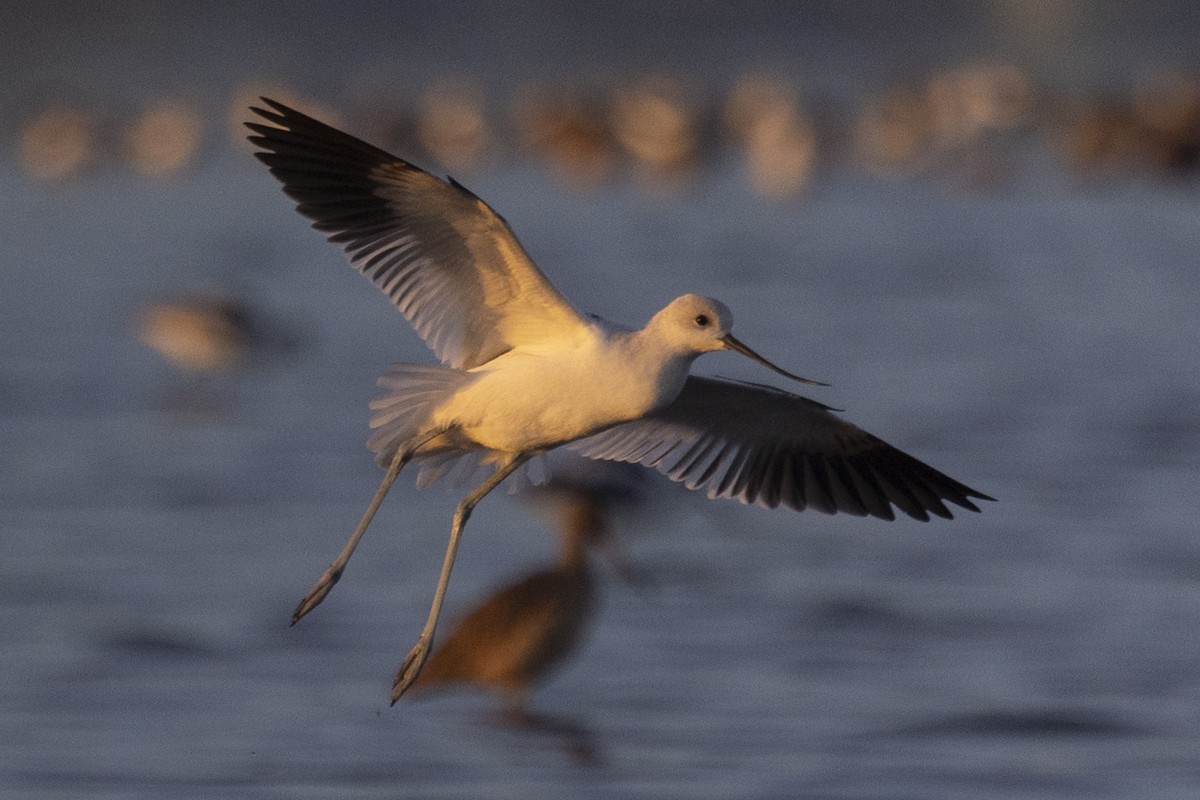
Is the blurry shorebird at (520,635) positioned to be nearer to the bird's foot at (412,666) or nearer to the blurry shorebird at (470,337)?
the blurry shorebird at (470,337)

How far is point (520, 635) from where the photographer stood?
792cm

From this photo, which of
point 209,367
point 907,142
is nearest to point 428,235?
point 209,367

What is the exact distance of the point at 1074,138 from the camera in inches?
1037

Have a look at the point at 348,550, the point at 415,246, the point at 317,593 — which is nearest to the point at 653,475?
the point at 348,550

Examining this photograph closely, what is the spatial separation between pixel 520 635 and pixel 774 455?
1160 millimetres

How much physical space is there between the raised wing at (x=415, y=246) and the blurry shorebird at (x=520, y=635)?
61.5 inches

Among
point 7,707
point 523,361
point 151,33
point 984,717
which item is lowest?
point 7,707

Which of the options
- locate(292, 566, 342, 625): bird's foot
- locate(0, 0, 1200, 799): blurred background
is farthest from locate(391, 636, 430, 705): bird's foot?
locate(0, 0, 1200, 799): blurred background

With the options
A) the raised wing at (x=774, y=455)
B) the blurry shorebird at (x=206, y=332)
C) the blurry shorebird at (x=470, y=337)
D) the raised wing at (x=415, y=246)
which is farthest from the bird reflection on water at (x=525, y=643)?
the blurry shorebird at (x=206, y=332)

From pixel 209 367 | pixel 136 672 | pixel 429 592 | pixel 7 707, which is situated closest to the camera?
pixel 7 707

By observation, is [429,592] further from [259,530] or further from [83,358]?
[83,358]

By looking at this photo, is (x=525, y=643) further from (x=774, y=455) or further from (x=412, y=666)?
(x=412, y=666)

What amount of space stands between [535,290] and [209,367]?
28.1 feet

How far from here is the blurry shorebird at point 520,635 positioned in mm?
7852
